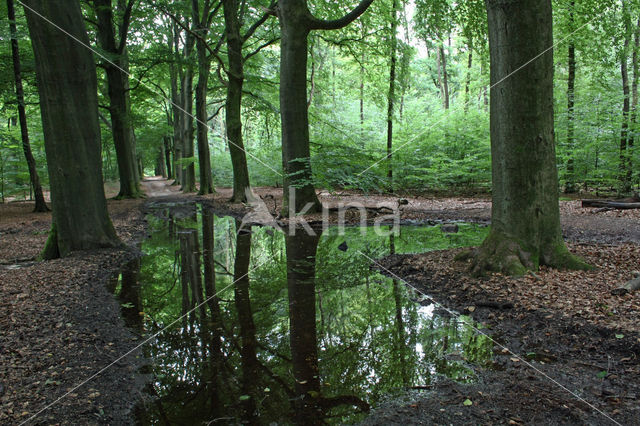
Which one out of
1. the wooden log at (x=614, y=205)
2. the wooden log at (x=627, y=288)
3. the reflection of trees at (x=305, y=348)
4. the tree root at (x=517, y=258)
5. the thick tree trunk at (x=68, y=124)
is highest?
the thick tree trunk at (x=68, y=124)

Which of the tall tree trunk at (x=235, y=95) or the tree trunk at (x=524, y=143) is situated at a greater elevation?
the tall tree trunk at (x=235, y=95)

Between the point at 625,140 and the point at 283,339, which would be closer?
the point at 283,339

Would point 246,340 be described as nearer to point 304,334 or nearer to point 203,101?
point 304,334

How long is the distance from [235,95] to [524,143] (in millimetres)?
12132

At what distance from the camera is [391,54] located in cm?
1523

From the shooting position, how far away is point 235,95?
48.7 ft

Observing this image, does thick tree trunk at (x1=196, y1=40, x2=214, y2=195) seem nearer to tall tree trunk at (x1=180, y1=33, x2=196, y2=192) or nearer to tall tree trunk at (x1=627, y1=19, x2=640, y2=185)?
tall tree trunk at (x1=180, y1=33, x2=196, y2=192)

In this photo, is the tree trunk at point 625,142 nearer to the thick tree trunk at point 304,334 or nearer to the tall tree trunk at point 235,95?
the thick tree trunk at point 304,334

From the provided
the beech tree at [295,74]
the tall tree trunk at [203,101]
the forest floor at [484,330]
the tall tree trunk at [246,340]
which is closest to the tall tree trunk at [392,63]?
the beech tree at [295,74]

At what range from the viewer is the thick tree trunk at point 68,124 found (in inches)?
261

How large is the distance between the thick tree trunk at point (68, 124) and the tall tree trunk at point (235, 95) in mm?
6616

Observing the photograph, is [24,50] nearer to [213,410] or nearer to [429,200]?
[429,200]

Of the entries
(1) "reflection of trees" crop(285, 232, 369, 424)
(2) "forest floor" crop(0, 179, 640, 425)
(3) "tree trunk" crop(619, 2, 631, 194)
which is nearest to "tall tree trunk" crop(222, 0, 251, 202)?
(1) "reflection of trees" crop(285, 232, 369, 424)

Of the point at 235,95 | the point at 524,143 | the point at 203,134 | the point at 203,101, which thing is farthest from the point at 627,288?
the point at 203,101
